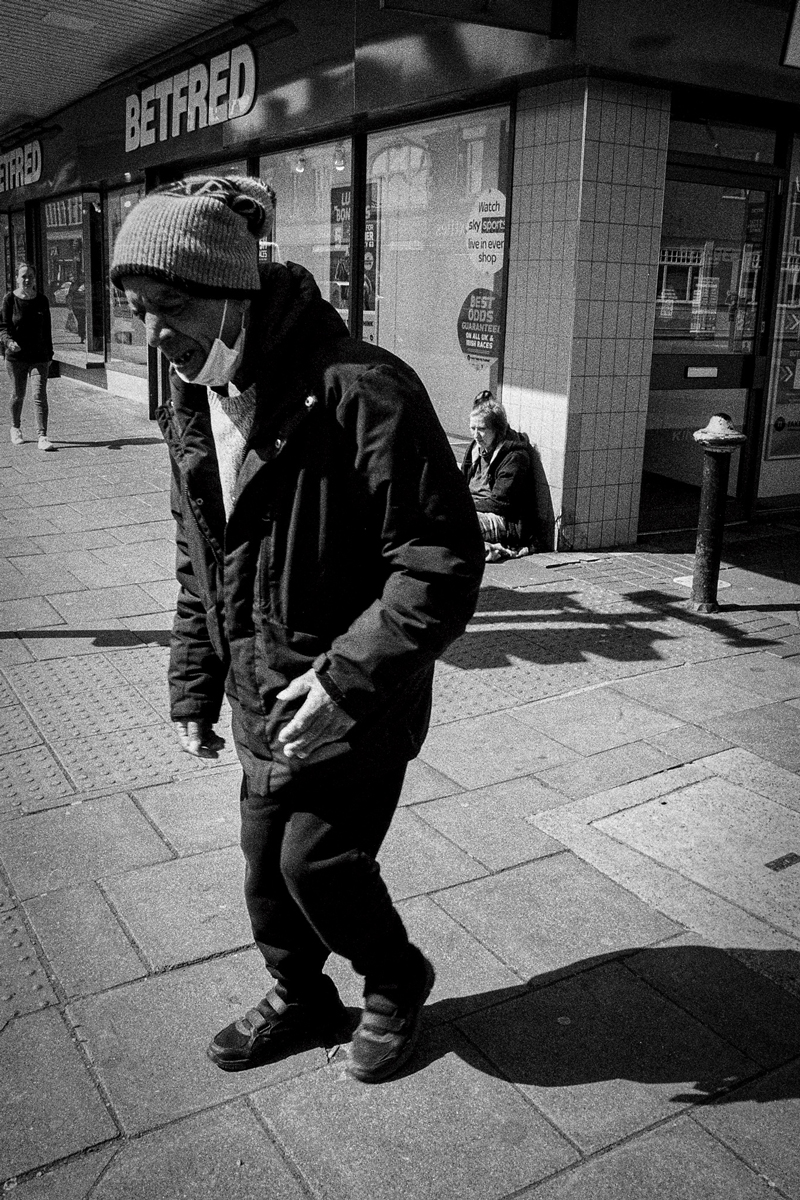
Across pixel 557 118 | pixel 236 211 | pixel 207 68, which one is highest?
pixel 207 68

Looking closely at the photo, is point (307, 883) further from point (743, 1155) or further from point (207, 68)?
point (207, 68)

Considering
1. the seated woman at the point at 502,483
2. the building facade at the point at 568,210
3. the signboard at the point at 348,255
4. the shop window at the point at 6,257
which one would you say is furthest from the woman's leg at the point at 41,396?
the shop window at the point at 6,257

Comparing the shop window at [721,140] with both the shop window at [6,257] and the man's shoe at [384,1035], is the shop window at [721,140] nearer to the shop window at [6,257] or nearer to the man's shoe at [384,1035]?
the man's shoe at [384,1035]

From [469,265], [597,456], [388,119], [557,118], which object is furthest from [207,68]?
[597,456]

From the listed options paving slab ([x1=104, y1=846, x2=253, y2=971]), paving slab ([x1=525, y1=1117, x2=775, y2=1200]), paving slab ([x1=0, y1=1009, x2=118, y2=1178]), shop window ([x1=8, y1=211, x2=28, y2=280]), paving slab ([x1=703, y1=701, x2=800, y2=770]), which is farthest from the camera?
shop window ([x1=8, y1=211, x2=28, y2=280])

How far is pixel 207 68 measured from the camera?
440 inches

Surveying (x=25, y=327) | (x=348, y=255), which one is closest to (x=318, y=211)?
(x=348, y=255)

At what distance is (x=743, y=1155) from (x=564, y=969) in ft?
2.38

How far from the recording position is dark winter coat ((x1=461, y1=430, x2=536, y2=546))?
7.32 m

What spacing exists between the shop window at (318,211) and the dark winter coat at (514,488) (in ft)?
10.5

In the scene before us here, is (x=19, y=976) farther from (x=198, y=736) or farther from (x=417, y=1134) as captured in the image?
(x=417, y=1134)

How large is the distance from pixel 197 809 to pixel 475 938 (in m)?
1.21

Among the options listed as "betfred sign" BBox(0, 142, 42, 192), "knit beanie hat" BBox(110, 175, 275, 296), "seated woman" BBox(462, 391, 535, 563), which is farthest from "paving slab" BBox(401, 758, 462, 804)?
"betfred sign" BBox(0, 142, 42, 192)

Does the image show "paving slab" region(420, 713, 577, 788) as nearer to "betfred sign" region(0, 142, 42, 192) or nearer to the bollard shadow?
the bollard shadow
